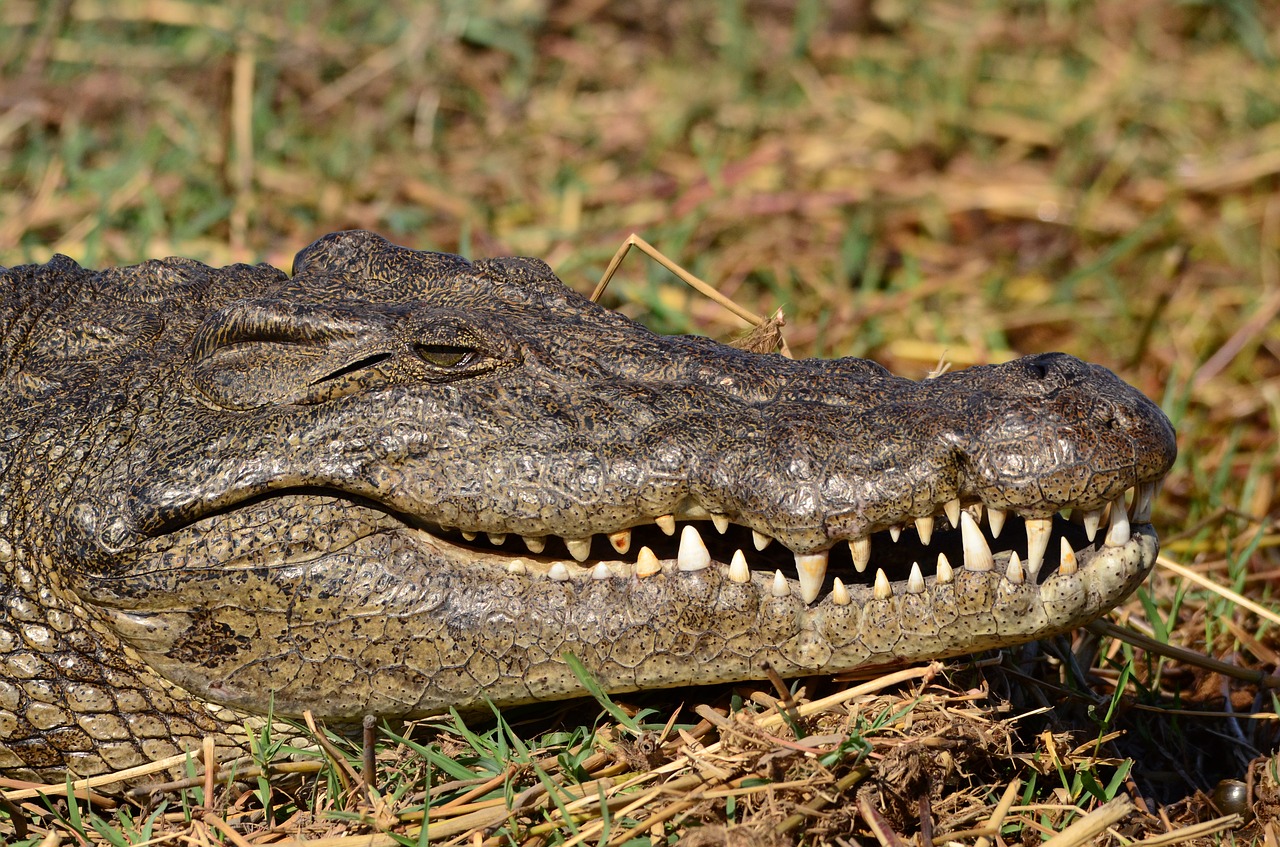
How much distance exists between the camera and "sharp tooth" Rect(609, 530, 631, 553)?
2.40m

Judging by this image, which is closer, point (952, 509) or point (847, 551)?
point (952, 509)

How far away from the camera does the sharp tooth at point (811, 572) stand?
230 centimetres

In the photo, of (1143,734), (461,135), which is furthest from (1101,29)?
(1143,734)

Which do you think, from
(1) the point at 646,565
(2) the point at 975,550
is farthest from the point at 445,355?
(2) the point at 975,550

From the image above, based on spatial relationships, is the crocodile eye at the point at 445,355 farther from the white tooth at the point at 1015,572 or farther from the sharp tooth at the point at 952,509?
the white tooth at the point at 1015,572

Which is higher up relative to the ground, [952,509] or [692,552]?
[952,509]

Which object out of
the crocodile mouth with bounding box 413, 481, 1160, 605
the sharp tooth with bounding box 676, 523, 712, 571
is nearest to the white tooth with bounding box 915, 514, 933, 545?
the crocodile mouth with bounding box 413, 481, 1160, 605

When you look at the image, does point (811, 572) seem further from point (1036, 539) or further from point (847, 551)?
point (1036, 539)

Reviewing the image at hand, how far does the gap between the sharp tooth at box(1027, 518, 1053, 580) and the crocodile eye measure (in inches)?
44.2

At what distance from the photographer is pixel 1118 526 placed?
232cm

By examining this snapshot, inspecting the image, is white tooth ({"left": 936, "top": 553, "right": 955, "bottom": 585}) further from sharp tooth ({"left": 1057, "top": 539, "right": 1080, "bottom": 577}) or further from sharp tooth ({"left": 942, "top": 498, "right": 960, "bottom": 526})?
sharp tooth ({"left": 1057, "top": 539, "right": 1080, "bottom": 577})

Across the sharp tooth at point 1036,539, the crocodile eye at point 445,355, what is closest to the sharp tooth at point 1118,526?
the sharp tooth at point 1036,539

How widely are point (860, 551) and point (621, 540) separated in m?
0.45

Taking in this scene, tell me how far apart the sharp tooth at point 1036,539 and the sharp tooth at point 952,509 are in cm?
13
